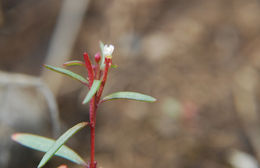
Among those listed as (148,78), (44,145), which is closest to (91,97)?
(44,145)

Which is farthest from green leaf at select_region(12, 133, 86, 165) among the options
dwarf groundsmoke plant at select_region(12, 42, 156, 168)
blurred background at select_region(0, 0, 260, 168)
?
blurred background at select_region(0, 0, 260, 168)

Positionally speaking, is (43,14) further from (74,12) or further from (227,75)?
(227,75)

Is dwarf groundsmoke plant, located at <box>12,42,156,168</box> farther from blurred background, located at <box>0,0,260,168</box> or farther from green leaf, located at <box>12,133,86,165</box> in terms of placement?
blurred background, located at <box>0,0,260,168</box>

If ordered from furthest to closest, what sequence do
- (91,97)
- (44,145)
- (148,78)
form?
1. (148,78)
2. (44,145)
3. (91,97)

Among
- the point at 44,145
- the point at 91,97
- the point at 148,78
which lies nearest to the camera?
the point at 91,97

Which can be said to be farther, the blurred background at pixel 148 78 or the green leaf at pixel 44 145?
the blurred background at pixel 148 78

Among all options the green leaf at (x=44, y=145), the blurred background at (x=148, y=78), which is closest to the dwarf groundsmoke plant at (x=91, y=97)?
the green leaf at (x=44, y=145)

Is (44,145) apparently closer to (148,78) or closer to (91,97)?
(91,97)

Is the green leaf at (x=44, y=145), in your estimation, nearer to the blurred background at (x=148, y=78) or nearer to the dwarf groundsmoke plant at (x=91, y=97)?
the dwarf groundsmoke plant at (x=91, y=97)
